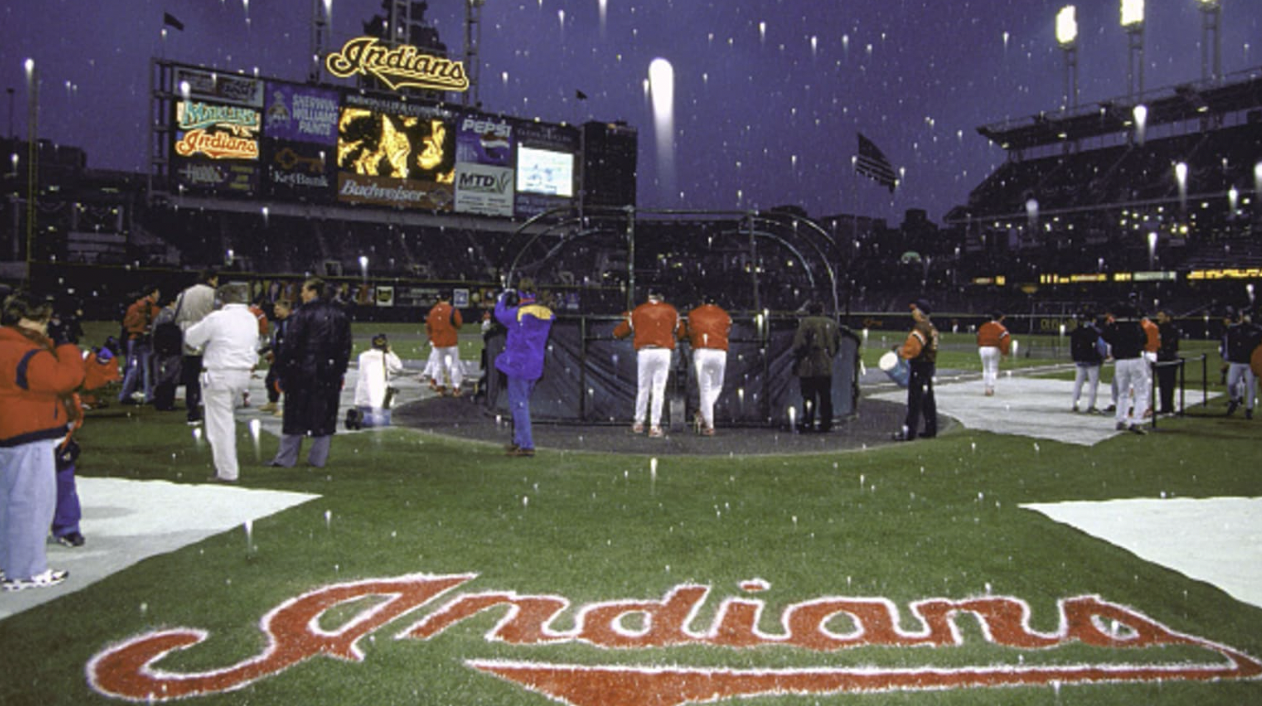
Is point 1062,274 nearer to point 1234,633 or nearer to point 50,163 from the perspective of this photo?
point 1234,633

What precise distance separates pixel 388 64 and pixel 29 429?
49329 millimetres

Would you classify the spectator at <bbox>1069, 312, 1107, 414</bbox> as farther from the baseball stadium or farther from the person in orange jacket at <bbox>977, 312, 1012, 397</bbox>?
the person in orange jacket at <bbox>977, 312, 1012, 397</bbox>

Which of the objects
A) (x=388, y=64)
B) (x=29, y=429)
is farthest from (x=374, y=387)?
(x=388, y=64)

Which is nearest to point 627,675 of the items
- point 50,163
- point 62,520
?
point 62,520

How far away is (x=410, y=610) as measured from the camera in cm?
468

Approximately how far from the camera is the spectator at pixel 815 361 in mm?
11805

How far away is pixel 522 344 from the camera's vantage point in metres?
9.50

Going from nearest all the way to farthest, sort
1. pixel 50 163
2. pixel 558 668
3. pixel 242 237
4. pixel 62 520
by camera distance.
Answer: pixel 558 668, pixel 62 520, pixel 242 237, pixel 50 163

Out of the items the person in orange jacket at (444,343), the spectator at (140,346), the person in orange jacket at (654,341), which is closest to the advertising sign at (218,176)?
the person in orange jacket at (444,343)

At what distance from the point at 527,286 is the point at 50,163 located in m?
109

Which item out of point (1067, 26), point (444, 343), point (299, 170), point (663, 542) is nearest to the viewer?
point (663, 542)

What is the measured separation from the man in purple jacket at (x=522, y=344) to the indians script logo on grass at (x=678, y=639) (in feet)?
A: 14.2

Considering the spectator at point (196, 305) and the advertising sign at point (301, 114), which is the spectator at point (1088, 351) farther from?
the advertising sign at point (301, 114)

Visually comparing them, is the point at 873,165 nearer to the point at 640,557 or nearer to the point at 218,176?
the point at 640,557
